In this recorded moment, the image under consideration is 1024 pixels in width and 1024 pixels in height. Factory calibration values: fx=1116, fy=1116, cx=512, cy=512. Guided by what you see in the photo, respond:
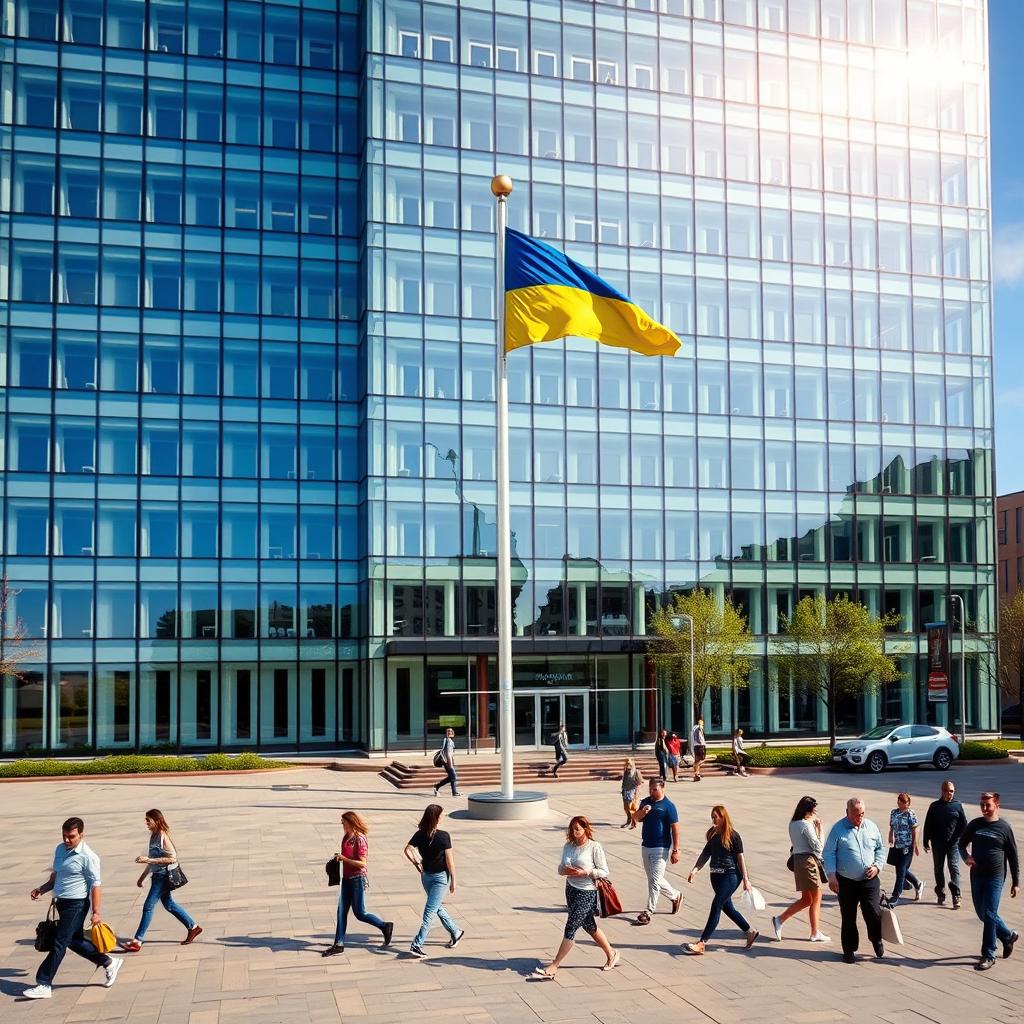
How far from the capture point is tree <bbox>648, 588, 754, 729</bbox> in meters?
45.7

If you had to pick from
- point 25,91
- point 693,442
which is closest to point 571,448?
point 693,442

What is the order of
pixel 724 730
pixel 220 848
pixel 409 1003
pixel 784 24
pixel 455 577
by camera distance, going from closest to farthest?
pixel 409 1003 → pixel 220 848 → pixel 455 577 → pixel 724 730 → pixel 784 24

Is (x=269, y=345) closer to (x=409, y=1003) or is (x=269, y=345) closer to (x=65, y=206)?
(x=65, y=206)

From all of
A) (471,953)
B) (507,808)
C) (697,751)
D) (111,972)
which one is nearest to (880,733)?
(697,751)

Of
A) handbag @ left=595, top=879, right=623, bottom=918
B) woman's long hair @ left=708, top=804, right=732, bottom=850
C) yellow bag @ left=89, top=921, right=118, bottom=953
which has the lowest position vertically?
yellow bag @ left=89, top=921, right=118, bottom=953

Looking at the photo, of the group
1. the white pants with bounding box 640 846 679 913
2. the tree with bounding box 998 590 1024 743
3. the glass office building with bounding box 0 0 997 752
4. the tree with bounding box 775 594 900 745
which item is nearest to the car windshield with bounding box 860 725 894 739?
the tree with bounding box 775 594 900 745

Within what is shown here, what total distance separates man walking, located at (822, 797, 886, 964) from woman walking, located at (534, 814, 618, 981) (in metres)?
2.76

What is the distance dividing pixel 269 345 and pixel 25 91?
1491 cm

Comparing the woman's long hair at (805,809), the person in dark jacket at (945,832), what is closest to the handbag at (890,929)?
the woman's long hair at (805,809)

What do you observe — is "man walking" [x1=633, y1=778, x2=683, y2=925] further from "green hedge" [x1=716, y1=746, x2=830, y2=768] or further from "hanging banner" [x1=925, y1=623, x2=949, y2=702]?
"hanging banner" [x1=925, y1=623, x2=949, y2=702]

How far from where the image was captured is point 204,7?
50719 mm

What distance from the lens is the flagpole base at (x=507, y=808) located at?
26.3 metres

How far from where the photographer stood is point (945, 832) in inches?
627

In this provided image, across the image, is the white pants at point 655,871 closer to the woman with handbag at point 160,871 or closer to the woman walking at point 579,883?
the woman walking at point 579,883
